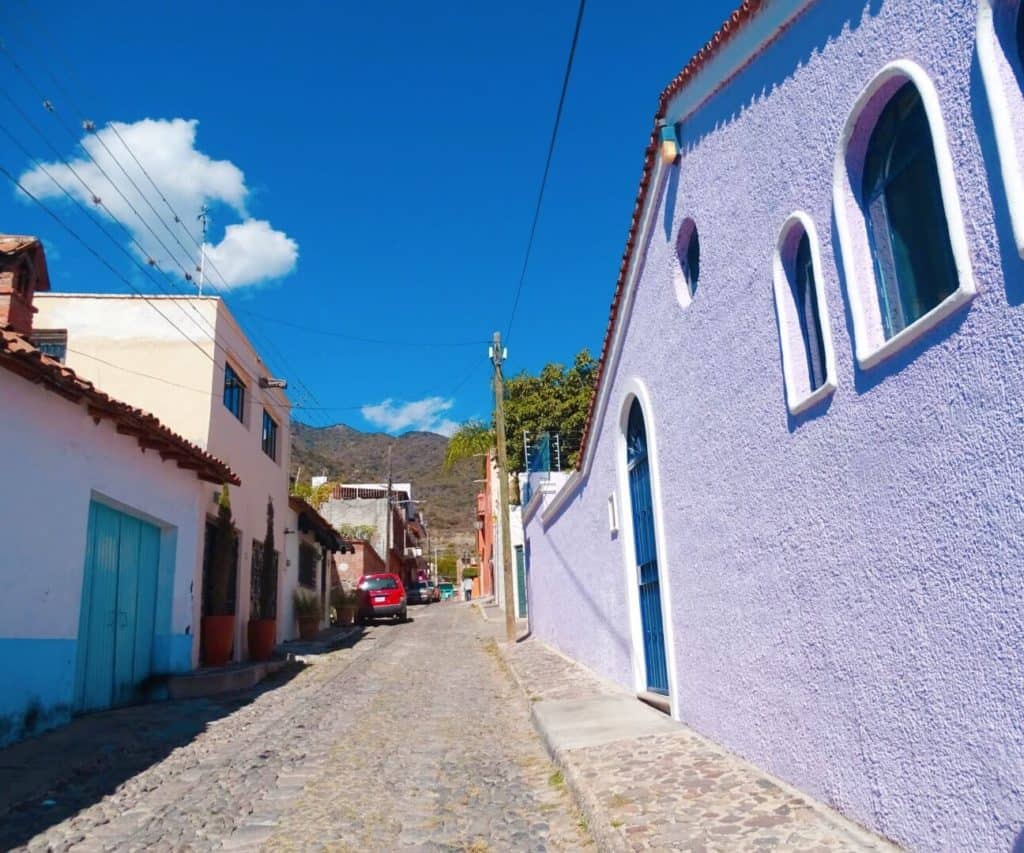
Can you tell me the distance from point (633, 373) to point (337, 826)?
4.61m

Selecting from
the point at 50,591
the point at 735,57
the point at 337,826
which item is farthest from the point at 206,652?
the point at 735,57

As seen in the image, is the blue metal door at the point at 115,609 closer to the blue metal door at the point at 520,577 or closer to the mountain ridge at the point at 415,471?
the blue metal door at the point at 520,577

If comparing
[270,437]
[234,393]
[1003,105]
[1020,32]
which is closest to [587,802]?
[1003,105]

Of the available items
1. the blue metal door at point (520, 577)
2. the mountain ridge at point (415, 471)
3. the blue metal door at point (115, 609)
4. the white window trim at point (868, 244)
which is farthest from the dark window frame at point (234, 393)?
the mountain ridge at point (415, 471)

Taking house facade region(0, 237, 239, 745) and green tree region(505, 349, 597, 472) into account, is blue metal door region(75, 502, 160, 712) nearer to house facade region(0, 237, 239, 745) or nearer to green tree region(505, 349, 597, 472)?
house facade region(0, 237, 239, 745)

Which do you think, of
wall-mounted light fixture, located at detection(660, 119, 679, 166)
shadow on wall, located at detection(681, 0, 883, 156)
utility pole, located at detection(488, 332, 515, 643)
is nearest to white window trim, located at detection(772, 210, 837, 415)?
shadow on wall, located at detection(681, 0, 883, 156)

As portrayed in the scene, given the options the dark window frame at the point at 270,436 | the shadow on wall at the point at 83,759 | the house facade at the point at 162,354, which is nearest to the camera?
the shadow on wall at the point at 83,759

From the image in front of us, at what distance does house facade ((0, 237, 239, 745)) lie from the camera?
22.0ft

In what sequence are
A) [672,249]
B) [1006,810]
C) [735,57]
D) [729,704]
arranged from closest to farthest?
[1006,810]
[735,57]
[729,704]
[672,249]

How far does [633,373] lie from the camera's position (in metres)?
7.66

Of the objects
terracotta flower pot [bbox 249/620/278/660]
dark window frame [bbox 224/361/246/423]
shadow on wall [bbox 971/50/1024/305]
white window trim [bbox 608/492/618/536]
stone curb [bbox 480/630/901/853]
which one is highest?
dark window frame [bbox 224/361/246/423]

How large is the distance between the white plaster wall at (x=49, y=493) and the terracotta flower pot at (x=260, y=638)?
5.16 m

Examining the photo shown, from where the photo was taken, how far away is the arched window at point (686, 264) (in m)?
6.21

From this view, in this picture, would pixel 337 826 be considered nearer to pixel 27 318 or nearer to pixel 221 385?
pixel 27 318
